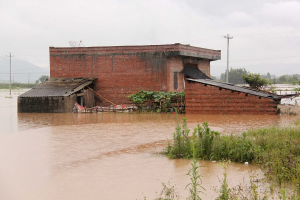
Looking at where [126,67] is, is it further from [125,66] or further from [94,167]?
[94,167]

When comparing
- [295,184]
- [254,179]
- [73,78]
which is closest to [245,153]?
[254,179]

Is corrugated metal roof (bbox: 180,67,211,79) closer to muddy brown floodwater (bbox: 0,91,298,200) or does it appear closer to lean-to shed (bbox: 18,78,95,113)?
lean-to shed (bbox: 18,78,95,113)

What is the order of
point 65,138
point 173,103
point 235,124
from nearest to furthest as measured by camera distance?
1. point 65,138
2. point 235,124
3. point 173,103

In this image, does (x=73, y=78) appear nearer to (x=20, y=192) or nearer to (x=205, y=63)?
(x=205, y=63)

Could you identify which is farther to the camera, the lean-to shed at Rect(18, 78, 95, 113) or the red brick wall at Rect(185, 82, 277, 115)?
the lean-to shed at Rect(18, 78, 95, 113)

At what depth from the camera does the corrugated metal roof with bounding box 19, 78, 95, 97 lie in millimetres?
25031

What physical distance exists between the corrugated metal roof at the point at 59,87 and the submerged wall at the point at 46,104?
310mm

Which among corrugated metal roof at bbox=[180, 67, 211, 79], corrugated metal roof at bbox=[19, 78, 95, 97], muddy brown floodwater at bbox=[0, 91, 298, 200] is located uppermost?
corrugated metal roof at bbox=[180, 67, 211, 79]

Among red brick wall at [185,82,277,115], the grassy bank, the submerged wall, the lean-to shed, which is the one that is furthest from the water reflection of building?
the grassy bank

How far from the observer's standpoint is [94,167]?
29.8 feet

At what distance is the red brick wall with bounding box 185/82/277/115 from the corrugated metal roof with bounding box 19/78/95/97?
8.56 metres

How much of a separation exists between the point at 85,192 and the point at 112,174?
4.32 feet

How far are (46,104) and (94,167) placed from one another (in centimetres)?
1706

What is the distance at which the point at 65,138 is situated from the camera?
13938 mm
